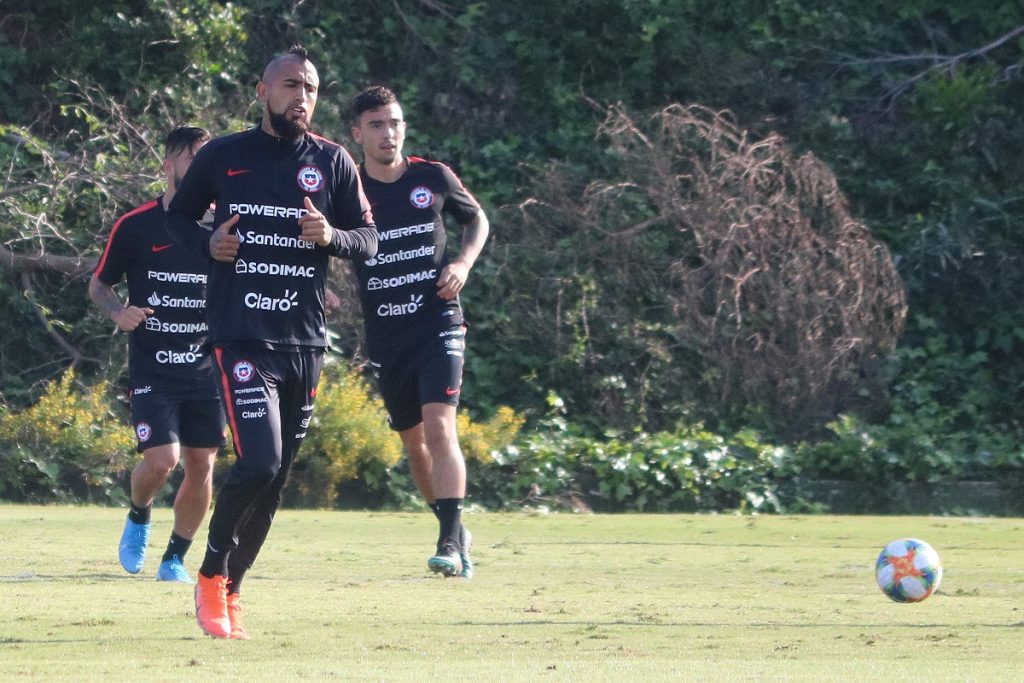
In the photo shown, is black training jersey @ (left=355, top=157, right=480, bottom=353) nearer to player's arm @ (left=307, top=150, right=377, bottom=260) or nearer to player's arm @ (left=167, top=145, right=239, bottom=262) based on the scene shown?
player's arm @ (left=307, top=150, right=377, bottom=260)

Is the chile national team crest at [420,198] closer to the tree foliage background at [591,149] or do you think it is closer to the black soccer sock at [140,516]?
the black soccer sock at [140,516]

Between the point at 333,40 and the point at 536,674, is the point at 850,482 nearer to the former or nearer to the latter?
the point at 333,40

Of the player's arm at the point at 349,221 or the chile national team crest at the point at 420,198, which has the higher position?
the chile national team crest at the point at 420,198

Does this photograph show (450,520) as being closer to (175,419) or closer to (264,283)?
(175,419)

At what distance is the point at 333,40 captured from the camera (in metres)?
18.8

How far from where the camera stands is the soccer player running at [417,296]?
25.8 ft

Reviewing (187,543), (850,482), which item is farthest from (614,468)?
(187,543)

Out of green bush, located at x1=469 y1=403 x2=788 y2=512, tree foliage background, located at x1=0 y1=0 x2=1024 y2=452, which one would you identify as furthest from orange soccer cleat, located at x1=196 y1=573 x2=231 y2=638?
tree foliage background, located at x1=0 y1=0 x2=1024 y2=452

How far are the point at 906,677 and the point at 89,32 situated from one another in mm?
14209

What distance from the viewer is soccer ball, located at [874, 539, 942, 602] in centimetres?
710

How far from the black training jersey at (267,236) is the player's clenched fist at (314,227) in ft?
0.27

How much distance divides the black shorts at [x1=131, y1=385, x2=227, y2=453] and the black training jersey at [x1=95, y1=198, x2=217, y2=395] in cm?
6

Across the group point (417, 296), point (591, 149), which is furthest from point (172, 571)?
point (591, 149)

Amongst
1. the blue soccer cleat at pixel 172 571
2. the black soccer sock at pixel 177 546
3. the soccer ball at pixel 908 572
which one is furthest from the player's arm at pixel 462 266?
the soccer ball at pixel 908 572
